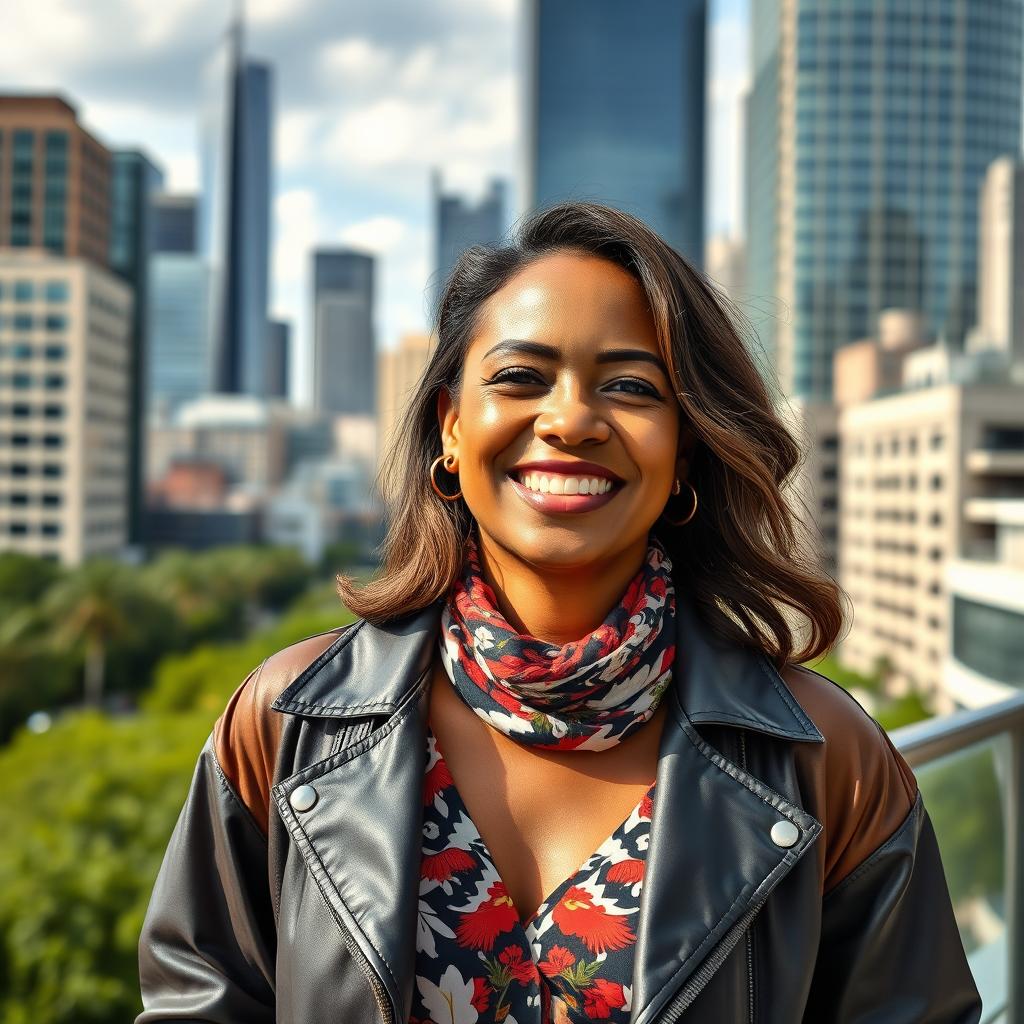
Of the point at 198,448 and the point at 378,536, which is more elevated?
the point at 198,448

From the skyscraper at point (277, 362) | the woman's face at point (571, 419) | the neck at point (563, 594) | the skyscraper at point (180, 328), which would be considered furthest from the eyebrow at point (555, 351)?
the skyscraper at point (277, 362)

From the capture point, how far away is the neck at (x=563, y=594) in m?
1.81

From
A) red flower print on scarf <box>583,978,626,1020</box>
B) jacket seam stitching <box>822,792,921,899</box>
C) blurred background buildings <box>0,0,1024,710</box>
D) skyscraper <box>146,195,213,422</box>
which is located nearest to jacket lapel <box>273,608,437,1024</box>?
red flower print on scarf <box>583,978,626,1020</box>

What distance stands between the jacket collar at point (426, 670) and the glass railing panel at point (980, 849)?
111cm

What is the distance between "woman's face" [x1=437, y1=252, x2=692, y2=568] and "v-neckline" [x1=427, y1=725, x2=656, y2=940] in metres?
0.37

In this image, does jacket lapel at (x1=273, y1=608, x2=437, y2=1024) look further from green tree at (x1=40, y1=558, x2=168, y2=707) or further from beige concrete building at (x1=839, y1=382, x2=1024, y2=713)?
beige concrete building at (x1=839, y1=382, x2=1024, y2=713)

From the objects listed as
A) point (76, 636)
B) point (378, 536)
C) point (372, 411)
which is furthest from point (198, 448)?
point (378, 536)

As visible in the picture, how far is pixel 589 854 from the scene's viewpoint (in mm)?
1733

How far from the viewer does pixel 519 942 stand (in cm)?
163

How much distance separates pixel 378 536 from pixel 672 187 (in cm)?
11675

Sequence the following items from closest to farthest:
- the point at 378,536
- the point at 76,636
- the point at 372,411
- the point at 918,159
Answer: the point at 378,536, the point at 76,636, the point at 918,159, the point at 372,411

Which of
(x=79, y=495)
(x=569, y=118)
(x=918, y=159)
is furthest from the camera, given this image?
(x=569, y=118)

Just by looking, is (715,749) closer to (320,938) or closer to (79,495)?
(320,938)

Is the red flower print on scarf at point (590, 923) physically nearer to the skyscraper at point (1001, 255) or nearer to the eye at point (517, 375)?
the eye at point (517, 375)
